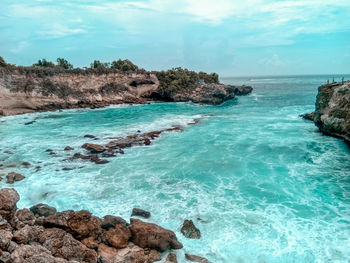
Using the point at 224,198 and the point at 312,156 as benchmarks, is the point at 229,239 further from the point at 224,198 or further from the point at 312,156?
the point at 312,156

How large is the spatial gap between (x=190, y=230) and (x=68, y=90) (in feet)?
151

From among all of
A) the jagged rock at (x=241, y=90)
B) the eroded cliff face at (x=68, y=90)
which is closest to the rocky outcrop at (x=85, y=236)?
the eroded cliff face at (x=68, y=90)

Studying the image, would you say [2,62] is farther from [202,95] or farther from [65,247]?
[65,247]

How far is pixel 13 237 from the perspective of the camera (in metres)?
7.52

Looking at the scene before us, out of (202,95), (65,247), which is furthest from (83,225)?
(202,95)

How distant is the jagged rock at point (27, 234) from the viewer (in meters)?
7.59

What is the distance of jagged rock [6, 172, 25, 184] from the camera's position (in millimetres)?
16250

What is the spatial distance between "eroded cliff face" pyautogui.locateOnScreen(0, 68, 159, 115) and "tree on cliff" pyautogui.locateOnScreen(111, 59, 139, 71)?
4.55 m

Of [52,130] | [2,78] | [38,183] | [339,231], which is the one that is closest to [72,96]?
[2,78]

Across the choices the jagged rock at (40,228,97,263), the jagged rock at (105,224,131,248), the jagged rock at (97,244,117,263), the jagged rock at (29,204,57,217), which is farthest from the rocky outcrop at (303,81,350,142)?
the jagged rock at (29,204,57,217)

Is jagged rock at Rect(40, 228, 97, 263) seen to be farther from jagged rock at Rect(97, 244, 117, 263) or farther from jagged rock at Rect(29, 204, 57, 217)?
jagged rock at Rect(29, 204, 57, 217)

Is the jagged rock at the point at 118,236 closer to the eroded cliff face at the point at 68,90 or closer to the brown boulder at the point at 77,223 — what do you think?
the brown boulder at the point at 77,223

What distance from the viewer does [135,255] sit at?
30.6ft

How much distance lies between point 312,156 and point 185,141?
1097 centimetres
